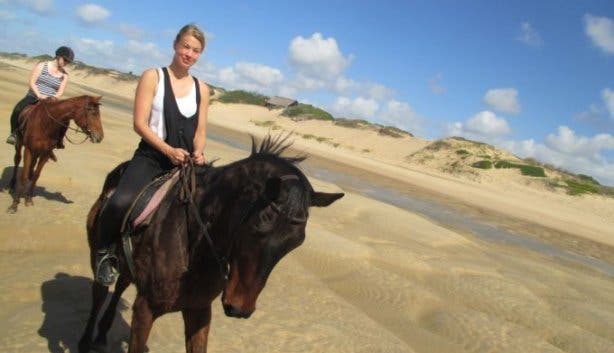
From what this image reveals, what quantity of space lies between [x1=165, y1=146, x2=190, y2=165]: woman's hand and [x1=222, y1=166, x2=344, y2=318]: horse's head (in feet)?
3.59

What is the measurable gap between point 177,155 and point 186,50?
842mm

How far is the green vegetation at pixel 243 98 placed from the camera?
248ft

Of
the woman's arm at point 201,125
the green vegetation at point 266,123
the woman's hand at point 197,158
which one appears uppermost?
the woman's arm at point 201,125

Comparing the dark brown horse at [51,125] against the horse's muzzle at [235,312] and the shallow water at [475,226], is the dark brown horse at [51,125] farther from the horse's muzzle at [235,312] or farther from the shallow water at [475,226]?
the shallow water at [475,226]

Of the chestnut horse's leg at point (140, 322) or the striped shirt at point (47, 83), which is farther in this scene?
the striped shirt at point (47, 83)

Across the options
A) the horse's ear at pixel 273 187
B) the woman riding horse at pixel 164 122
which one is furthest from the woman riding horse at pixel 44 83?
the horse's ear at pixel 273 187

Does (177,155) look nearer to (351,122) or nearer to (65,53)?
(65,53)

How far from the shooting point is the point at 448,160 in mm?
41875

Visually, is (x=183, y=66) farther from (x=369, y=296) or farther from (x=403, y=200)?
(x=403, y=200)

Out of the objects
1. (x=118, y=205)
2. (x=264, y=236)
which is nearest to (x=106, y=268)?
(x=118, y=205)

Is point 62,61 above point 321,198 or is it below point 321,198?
above

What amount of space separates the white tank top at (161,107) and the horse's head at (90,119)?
5432 mm

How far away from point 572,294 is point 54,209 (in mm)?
9373

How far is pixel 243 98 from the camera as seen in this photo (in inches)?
3024
